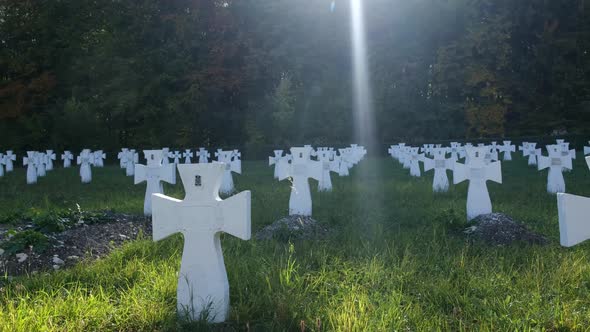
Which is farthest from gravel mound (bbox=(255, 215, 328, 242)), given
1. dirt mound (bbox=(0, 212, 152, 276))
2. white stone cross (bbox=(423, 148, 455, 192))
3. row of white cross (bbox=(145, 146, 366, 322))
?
white stone cross (bbox=(423, 148, 455, 192))

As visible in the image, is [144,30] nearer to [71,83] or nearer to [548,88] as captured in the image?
[71,83]

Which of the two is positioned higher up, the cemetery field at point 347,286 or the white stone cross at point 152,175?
the white stone cross at point 152,175

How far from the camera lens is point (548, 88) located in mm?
34969

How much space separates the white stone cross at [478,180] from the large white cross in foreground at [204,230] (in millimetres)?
4669

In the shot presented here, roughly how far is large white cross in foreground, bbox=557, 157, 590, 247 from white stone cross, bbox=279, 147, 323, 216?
15.0 ft

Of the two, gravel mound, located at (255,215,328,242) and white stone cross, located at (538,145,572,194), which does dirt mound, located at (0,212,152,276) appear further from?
white stone cross, located at (538,145,572,194)

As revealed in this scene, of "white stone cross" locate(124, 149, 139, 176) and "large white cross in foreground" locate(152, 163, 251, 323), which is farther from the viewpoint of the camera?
"white stone cross" locate(124, 149, 139, 176)

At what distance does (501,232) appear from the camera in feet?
19.9

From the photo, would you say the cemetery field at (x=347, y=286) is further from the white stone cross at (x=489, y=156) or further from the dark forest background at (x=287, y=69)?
the dark forest background at (x=287, y=69)

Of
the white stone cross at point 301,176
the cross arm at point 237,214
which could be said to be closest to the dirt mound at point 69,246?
the white stone cross at point 301,176

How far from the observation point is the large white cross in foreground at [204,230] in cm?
361

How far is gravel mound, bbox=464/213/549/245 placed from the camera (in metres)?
5.89

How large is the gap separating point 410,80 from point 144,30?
18.0 metres

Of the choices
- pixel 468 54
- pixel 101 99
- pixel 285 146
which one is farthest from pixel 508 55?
pixel 101 99
